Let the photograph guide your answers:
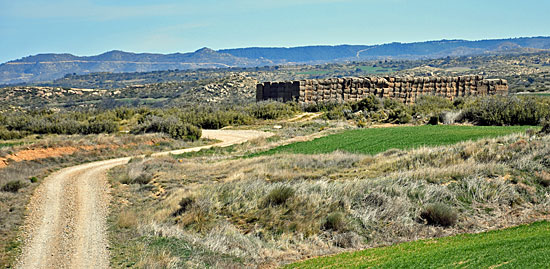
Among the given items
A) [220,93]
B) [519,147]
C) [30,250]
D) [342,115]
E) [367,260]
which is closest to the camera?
[367,260]

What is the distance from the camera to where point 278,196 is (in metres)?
15.2

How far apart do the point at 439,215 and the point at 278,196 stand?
15.0 ft

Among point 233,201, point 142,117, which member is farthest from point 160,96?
point 233,201

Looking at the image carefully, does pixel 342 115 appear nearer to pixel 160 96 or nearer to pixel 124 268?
pixel 124 268

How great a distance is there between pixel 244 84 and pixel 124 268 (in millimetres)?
84846

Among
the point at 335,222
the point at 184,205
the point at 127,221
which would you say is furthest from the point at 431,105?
the point at 127,221

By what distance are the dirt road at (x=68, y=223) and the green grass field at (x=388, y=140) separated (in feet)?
34.8

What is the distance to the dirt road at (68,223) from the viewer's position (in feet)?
36.4

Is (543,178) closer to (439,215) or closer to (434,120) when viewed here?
(439,215)

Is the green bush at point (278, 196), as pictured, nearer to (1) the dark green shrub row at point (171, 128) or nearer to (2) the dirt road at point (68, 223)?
(2) the dirt road at point (68, 223)

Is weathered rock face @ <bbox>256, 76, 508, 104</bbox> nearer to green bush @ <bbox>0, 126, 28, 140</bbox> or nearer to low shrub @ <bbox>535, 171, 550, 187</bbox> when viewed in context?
green bush @ <bbox>0, 126, 28, 140</bbox>

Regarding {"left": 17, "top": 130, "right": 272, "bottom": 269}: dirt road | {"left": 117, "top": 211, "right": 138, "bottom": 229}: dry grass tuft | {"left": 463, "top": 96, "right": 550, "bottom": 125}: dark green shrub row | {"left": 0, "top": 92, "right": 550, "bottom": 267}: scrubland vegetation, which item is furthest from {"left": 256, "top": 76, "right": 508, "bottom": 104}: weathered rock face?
{"left": 117, "top": 211, "right": 138, "bottom": 229}: dry grass tuft

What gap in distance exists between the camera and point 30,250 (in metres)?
11.7

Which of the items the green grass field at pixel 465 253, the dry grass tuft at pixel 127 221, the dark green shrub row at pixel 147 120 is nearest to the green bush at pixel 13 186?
the dry grass tuft at pixel 127 221
